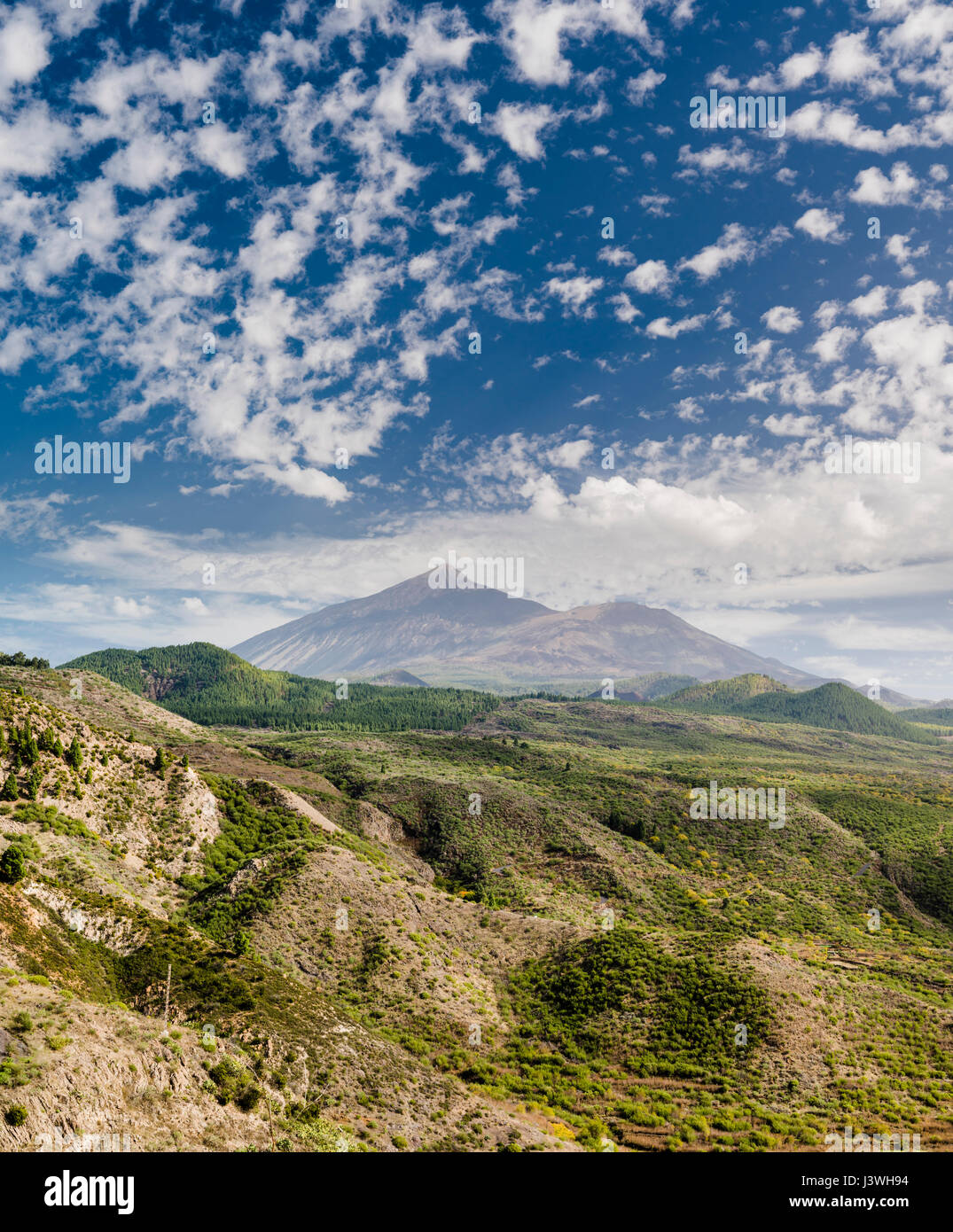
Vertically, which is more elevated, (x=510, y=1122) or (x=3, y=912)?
(x=3, y=912)

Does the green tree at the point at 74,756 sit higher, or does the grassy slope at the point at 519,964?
the green tree at the point at 74,756

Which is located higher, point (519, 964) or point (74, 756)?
point (74, 756)

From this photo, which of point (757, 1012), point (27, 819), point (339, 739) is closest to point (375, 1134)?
point (757, 1012)

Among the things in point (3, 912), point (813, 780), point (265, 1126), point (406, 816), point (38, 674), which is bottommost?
point (813, 780)

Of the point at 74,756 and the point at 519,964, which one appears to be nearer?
the point at 519,964

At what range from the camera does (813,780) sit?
150 metres

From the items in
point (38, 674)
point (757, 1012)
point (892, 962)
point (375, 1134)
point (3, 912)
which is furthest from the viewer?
point (38, 674)

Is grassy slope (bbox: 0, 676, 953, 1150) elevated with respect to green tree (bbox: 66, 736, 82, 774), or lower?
lower

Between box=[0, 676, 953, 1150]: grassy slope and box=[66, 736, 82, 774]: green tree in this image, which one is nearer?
box=[0, 676, 953, 1150]: grassy slope

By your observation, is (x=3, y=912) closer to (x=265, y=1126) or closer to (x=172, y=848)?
(x=265, y=1126)

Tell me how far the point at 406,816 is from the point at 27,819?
54.4 m

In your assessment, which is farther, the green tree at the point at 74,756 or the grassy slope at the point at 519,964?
the green tree at the point at 74,756

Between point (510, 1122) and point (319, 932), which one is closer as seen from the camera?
point (510, 1122)
